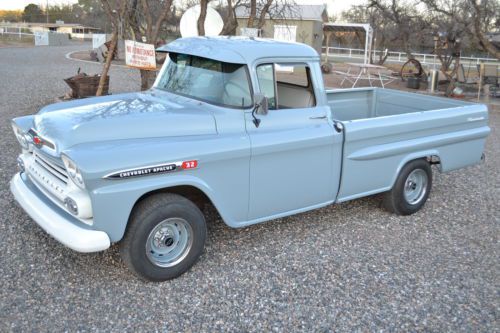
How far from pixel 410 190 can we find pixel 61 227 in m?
3.91

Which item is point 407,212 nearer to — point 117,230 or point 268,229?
point 268,229

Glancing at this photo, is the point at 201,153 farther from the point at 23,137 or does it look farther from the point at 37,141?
the point at 23,137

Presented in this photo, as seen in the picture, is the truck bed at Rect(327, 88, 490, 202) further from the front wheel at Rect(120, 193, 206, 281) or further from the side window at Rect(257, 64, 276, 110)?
the front wheel at Rect(120, 193, 206, 281)

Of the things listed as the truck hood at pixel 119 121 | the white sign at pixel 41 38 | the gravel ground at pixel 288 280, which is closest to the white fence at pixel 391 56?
the white sign at pixel 41 38

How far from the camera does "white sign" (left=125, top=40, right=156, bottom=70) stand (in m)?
9.11

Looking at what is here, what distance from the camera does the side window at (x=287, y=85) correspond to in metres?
4.47

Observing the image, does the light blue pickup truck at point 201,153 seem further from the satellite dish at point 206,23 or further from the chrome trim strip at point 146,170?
the satellite dish at point 206,23

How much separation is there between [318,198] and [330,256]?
569 mm

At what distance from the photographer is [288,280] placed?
4109mm

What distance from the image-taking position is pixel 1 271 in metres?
3.97

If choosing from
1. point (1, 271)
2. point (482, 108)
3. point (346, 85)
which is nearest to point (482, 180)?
point (482, 108)

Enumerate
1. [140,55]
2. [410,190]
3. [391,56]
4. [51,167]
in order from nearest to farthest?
1. [51,167]
2. [410,190]
3. [140,55]
4. [391,56]

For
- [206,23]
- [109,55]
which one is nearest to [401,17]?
[206,23]

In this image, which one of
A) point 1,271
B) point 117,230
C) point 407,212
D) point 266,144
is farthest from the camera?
point 407,212
